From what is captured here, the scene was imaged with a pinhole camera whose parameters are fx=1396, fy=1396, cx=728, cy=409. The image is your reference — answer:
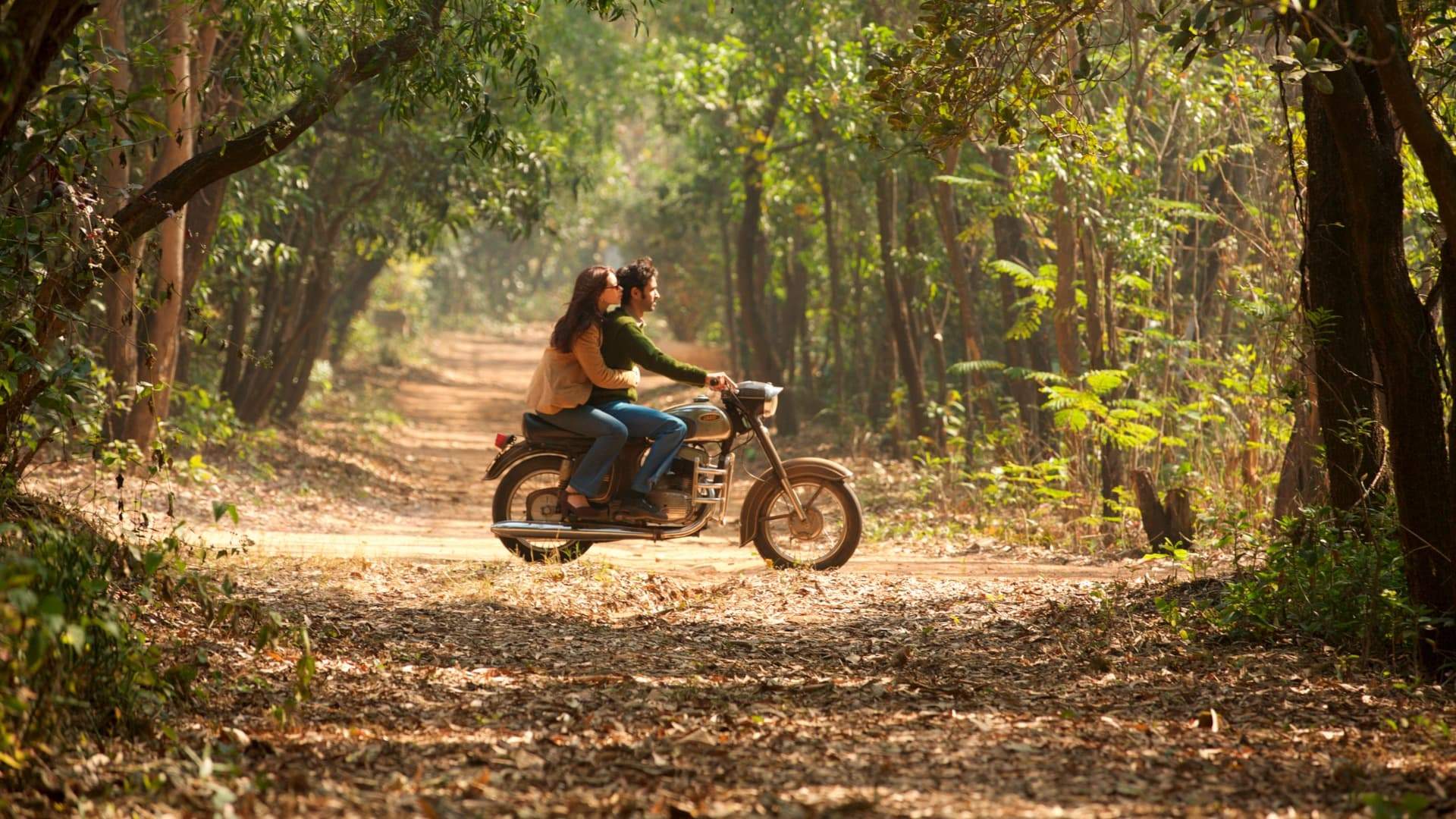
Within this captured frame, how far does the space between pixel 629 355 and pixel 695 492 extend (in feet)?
3.14

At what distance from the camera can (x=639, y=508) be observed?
8.68 meters

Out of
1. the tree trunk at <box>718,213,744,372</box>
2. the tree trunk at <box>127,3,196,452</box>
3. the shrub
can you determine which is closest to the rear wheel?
the tree trunk at <box>127,3,196,452</box>

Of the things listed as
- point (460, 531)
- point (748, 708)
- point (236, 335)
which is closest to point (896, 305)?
point (460, 531)

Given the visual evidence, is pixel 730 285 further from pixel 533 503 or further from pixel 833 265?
pixel 533 503

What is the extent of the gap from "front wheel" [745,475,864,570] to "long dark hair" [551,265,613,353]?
1547 mm

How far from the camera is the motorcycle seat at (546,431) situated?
28.6 ft

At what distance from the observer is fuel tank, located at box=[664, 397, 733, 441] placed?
870 cm

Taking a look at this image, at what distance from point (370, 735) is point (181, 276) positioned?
27.1ft

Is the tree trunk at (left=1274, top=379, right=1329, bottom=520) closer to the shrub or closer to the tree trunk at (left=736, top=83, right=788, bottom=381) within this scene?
the shrub

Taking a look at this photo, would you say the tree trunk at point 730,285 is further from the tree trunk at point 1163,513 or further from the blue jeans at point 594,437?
the blue jeans at point 594,437

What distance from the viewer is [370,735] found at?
4727 millimetres

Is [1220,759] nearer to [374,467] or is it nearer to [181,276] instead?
[181,276]

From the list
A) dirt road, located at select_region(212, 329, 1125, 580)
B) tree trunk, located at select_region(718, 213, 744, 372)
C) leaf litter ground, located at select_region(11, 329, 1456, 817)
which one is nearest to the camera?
leaf litter ground, located at select_region(11, 329, 1456, 817)

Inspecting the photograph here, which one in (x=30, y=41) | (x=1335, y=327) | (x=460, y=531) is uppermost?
(x=30, y=41)
